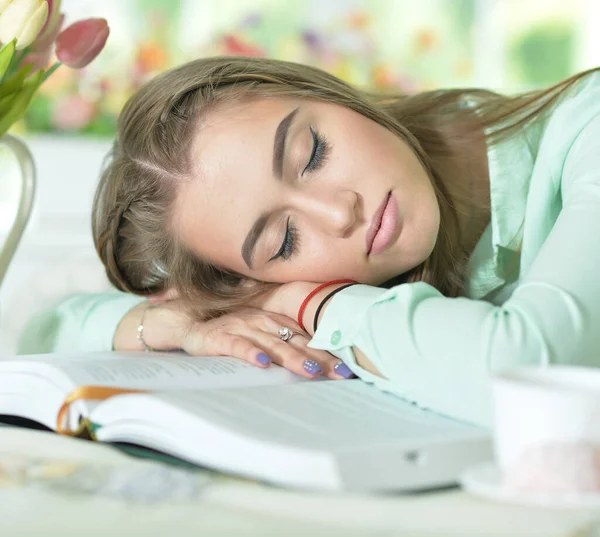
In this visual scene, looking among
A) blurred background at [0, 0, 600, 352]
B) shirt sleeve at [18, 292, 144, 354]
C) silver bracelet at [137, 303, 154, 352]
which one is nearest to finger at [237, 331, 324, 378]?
silver bracelet at [137, 303, 154, 352]

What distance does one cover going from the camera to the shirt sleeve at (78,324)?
1.54 metres

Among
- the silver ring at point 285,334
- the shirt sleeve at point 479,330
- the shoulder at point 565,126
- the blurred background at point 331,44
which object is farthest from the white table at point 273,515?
the blurred background at point 331,44

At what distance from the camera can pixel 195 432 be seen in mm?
792

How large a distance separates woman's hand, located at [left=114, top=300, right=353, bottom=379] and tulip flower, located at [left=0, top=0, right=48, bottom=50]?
18.4 inches

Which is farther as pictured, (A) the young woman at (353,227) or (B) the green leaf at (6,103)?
(B) the green leaf at (6,103)

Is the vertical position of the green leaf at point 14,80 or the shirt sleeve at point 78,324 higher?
the green leaf at point 14,80

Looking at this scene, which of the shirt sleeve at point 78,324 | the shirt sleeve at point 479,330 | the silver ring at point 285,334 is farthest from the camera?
the shirt sleeve at point 78,324

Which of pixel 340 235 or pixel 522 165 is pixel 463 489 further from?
pixel 522 165

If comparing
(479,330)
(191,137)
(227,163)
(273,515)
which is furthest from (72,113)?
(273,515)

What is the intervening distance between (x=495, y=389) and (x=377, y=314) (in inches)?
14.2

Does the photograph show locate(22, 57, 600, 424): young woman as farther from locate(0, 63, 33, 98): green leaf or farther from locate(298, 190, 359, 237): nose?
locate(0, 63, 33, 98): green leaf

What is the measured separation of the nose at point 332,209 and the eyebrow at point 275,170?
51 millimetres

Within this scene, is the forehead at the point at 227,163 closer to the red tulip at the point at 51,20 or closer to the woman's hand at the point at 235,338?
the woman's hand at the point at 235,338

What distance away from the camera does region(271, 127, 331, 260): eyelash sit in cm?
122
